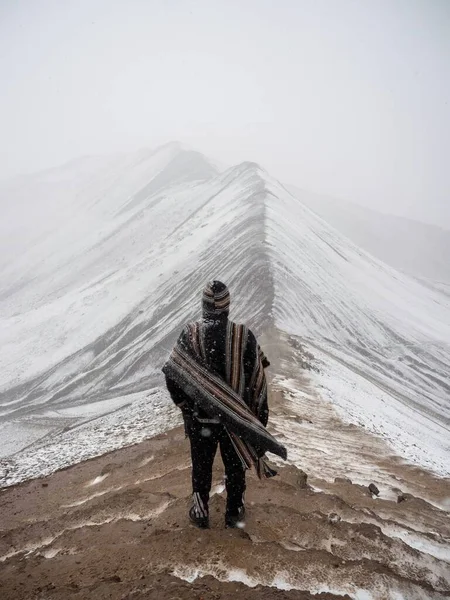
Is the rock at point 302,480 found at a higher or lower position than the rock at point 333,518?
lower

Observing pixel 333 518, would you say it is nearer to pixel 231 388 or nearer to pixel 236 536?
pixel 236 536

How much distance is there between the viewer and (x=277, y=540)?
3633 millimetres

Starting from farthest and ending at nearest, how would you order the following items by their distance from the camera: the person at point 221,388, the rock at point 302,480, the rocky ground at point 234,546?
the rock at point 302,480, the person at point 221,388, the rocky ground at point 234,546

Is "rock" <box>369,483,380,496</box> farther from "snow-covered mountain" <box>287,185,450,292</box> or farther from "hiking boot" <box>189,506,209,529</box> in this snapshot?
"snow-covered mountain" <box>287,185,450,292</box>

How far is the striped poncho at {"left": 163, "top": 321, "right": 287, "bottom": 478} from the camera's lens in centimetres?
322

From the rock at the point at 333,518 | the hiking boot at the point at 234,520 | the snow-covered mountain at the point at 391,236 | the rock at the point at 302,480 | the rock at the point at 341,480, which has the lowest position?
the snow-covered mountain at the point at 391,236

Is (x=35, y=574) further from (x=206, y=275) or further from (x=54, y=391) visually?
(x=206, y=275)

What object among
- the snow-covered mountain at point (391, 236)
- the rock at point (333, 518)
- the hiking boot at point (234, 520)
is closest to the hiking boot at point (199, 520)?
the hiking boot at point (234, 520)

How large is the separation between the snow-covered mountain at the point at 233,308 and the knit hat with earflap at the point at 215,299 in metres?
6.35

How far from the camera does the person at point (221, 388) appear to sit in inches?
126

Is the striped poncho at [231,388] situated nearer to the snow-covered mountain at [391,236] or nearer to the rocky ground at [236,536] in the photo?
the rocky ground at [236,536]

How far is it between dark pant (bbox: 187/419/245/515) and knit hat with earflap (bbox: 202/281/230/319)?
86cm

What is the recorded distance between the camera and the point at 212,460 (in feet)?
11.6

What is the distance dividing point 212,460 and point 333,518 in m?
1.50
